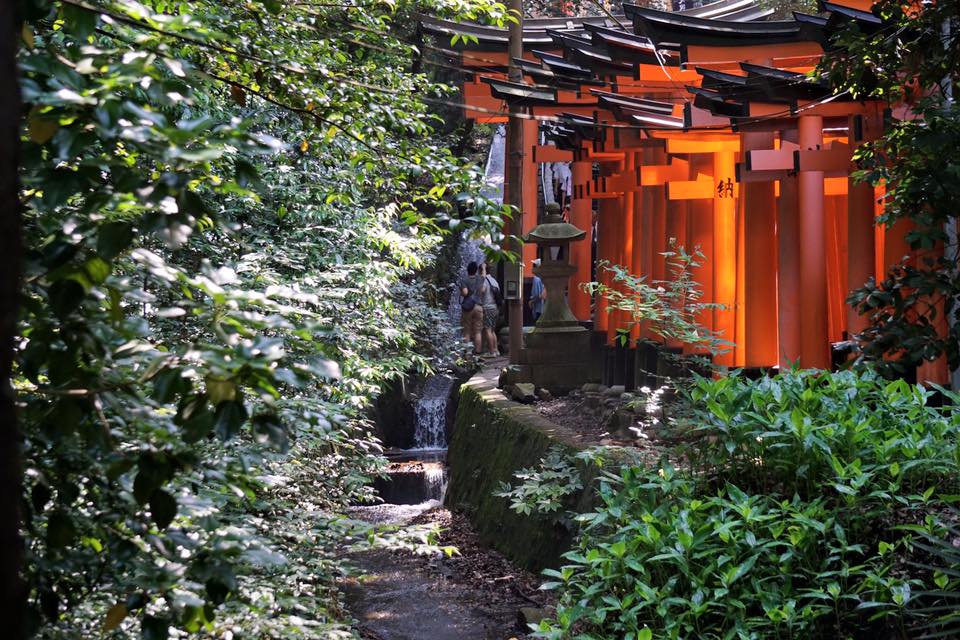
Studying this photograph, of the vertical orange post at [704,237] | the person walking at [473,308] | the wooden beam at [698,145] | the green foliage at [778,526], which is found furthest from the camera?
the person walking at [473,308]

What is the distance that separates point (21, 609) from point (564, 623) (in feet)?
13.9

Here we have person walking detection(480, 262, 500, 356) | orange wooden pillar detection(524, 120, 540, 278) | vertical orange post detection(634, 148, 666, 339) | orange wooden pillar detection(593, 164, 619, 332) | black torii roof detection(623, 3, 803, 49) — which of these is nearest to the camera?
black torii roof detection(623, 3, 803, 49)

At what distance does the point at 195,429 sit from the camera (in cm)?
198

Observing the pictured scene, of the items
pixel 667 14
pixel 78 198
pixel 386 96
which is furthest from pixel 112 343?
pixel 667 14

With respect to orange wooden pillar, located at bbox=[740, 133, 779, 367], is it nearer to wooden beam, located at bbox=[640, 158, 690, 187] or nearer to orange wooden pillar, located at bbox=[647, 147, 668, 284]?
wooden beam, located at bbox=[640, 158, 690, 187]

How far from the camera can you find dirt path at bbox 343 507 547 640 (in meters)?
8.37

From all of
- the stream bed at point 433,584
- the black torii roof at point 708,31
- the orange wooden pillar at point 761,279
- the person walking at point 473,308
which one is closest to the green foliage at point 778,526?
the stream bed at point 433,584

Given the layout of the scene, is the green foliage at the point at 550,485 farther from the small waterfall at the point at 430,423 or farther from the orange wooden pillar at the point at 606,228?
the small waterfall at the point at 430,423

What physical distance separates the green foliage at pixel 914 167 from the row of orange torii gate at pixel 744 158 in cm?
201

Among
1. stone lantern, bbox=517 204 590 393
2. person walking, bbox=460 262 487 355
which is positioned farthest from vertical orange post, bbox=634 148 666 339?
person walking, bbox=460 262 487 355

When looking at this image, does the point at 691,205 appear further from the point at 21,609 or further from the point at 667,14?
the point at 21,609

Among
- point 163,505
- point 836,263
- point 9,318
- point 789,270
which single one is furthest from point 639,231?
point 9,318

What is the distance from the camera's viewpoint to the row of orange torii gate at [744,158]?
920cm

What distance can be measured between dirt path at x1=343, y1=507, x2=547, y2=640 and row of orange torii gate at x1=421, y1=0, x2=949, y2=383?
306 centimetres
